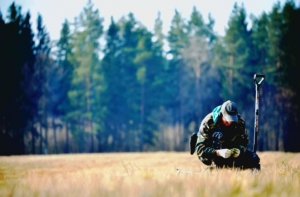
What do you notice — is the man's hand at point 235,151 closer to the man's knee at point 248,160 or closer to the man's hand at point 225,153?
the man's hand at point 225,153

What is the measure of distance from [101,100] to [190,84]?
1169 centimetres

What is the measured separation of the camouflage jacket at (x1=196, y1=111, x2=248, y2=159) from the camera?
33.8ft

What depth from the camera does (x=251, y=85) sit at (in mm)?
55750

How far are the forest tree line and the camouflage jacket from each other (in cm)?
4088

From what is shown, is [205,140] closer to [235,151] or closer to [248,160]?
[235,151]

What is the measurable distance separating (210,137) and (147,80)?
2012 inches

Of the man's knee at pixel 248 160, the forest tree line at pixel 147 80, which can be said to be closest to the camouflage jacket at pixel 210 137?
the man's knee at pixel 248 160

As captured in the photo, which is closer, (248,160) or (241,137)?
(241,137)

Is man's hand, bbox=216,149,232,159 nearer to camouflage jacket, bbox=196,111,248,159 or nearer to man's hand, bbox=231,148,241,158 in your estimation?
man's hand, bbox=231,148,241,158

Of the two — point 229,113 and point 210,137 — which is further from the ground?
point 229,113

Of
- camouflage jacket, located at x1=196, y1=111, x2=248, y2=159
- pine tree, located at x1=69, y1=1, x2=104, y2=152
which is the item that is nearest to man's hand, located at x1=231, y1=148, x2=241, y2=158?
camouflage jacket, located at x1=196, y1=111, x2=248, y2=159

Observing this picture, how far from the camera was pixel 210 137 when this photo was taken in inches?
410

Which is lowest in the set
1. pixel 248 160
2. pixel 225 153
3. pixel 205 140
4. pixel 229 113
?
pixel 248 160

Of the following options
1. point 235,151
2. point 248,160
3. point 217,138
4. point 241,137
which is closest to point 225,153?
point 235,151
